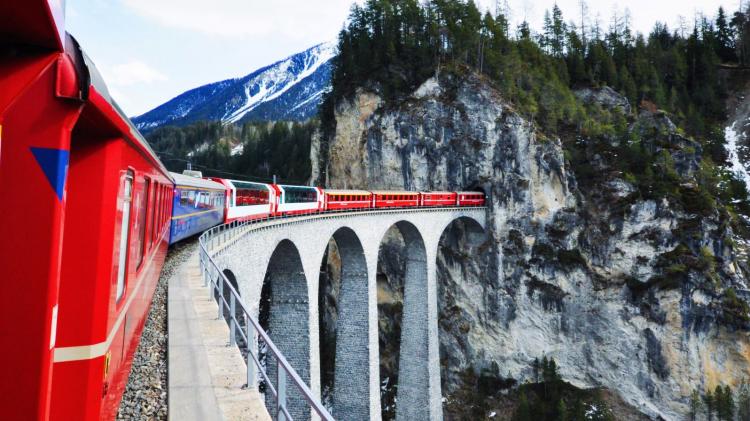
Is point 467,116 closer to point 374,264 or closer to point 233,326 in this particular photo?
point 374,264

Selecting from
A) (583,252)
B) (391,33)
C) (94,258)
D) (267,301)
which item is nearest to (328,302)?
(267,301)

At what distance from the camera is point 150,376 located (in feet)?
16.4

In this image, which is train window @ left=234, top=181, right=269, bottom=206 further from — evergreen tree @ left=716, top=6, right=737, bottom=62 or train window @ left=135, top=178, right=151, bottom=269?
evergreen tree @ left=716, top=6, right=737, bottom=62

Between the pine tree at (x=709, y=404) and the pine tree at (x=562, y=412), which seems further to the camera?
the pine tree at (x=562, y=412)

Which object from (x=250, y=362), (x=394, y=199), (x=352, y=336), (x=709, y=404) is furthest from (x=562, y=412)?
(x=250, y=362)

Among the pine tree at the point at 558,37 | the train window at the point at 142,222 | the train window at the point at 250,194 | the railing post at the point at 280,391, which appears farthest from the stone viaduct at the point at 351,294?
the pine tree at the point at 558,37

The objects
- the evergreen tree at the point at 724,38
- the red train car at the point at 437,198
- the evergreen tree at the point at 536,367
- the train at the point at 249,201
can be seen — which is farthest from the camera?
the evergreen tree at the point at 724,38

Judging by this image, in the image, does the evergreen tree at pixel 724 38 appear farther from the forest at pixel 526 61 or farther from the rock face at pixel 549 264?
the rock face at pixel 549 264

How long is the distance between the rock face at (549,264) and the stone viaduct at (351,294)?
3.87 m

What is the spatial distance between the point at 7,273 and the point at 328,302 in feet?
142

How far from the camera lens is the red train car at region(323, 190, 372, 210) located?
21.5 meters

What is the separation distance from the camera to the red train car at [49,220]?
151cm

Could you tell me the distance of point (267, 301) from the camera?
58031 millimetres

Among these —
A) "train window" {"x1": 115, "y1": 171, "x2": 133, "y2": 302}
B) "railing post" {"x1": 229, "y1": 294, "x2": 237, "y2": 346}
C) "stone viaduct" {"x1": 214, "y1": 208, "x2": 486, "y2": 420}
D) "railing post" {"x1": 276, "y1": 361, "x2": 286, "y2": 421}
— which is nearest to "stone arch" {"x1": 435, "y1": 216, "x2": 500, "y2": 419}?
"stone viaduct" {"x1": 214, "y1": 208, "x2": 486, "y2": 420}
